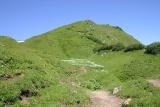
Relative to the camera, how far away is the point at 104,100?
93.4 ft

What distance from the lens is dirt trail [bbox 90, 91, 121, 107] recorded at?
26.7 metres

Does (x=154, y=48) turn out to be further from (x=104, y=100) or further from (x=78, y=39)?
→ (x=78, y=39)

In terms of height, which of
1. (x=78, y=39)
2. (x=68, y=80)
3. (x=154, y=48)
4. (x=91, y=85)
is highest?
(x=78, y=39)

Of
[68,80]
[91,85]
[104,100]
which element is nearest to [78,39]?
[68,80]

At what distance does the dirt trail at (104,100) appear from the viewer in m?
26.7

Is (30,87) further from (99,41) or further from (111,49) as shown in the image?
(99,41)

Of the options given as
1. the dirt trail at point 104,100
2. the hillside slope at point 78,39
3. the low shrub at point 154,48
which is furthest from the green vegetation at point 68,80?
the hillside slope at point 78,39

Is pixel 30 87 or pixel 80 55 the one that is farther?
pixel 80 55

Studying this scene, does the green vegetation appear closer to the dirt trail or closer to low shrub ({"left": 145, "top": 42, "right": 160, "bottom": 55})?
low shrub ({"left": 145, "top": 42, "right": 160, "bottom": 55})

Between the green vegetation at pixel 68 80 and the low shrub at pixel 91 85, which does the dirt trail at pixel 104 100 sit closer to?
the green vegetation at pixel 68 80

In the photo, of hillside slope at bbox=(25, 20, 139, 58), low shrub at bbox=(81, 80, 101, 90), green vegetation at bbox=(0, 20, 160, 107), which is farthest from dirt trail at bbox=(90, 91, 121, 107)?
hillside slope at bbox=(25, 20, 139, 58)

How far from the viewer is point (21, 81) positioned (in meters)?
27.4

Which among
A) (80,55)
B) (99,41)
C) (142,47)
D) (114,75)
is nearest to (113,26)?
(99,41)

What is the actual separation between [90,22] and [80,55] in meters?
46.1
